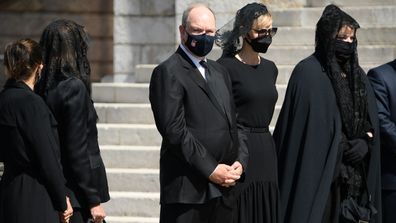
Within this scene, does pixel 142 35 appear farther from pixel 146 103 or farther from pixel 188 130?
pixel 188 130

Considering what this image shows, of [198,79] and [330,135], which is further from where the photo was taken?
[330,135]

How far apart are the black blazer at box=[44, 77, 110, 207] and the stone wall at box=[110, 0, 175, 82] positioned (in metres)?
4.69

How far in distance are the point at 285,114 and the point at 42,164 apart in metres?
1.93

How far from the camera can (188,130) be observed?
6.32m

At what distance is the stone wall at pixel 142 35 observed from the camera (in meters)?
11.0

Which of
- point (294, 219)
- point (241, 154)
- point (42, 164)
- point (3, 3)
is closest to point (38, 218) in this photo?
point (42, 164)

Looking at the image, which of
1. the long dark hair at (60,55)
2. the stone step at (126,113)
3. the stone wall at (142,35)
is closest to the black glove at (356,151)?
the long dark hair at (60,55)

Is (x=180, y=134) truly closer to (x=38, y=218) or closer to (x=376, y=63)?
(x=38, y=218)

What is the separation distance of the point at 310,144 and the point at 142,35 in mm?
4253

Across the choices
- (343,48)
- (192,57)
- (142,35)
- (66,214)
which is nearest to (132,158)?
(142,35)


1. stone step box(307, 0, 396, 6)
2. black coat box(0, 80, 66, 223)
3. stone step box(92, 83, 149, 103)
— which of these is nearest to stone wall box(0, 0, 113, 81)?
stone step box(92, 83, 149, 103)

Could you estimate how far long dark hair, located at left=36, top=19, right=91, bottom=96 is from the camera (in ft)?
20.9

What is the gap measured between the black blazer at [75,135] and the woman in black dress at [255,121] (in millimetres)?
1011

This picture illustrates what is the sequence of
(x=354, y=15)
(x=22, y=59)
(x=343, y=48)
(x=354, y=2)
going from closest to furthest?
1. (x=22, y=59)
2. (x=343, y=48)
3. (x=354, y=15)
4. (x=354, y=2)
